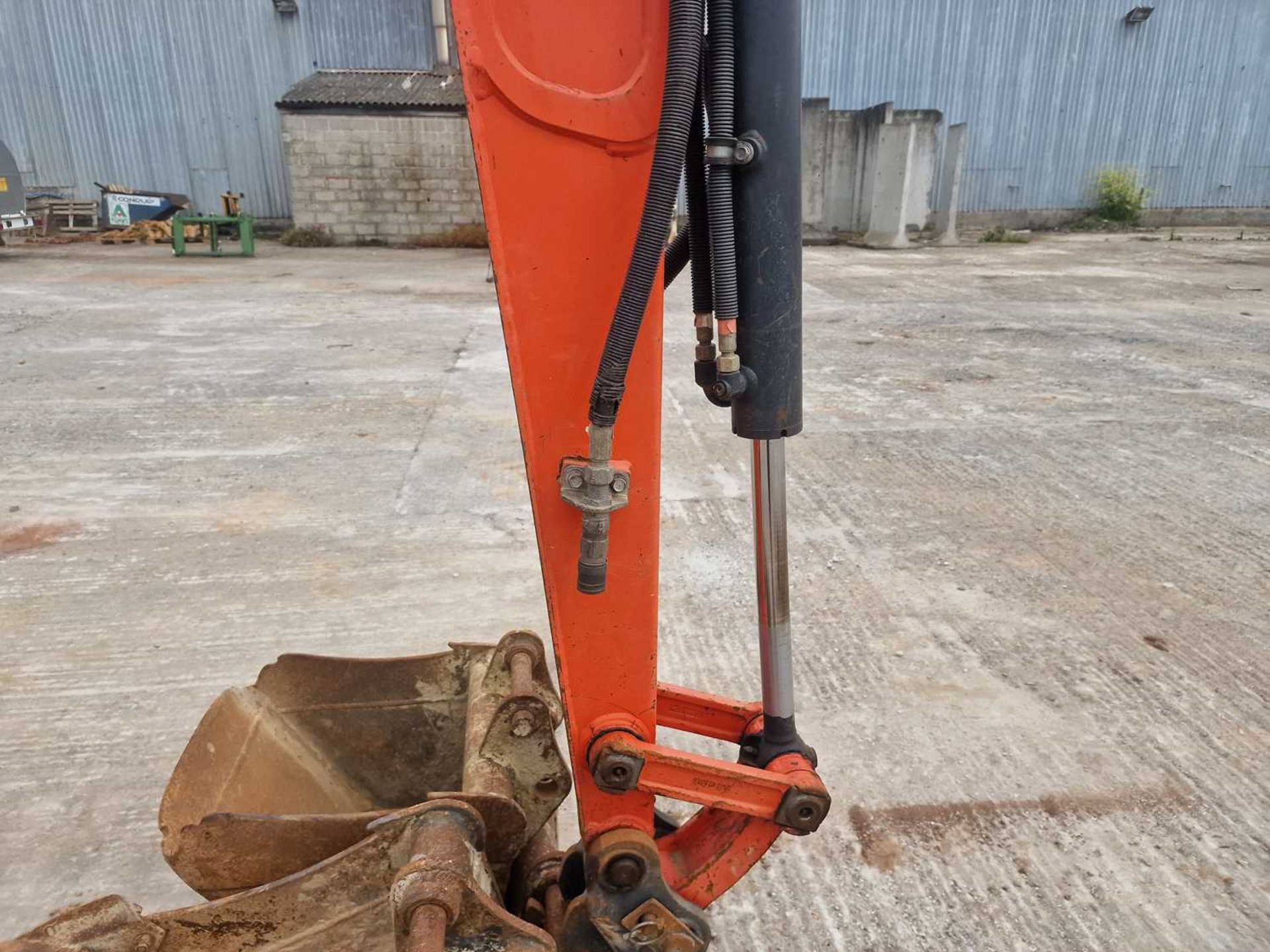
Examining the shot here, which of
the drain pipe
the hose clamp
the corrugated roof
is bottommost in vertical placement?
the hose clamp

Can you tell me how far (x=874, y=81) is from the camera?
17688 mm

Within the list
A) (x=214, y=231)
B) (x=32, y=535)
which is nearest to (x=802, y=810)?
(x=32, y=535)

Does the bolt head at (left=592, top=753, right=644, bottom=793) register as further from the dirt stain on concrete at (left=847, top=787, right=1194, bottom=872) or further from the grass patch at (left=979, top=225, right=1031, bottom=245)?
the grass patch at (left=979, top=225, right=1031, bottom=245)

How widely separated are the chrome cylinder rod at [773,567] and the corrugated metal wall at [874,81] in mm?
17743

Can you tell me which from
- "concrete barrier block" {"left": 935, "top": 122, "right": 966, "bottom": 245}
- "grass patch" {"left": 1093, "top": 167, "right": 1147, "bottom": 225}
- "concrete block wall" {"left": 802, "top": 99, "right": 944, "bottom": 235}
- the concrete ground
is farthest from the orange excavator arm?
"grass patch" {"left": 1093, "top": 167, "right": 1147, "bottom": 225}

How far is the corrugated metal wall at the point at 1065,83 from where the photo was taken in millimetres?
17500

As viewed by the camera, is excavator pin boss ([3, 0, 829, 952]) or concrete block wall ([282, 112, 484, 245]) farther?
concrete block wall ([282, 112, 484, 245])

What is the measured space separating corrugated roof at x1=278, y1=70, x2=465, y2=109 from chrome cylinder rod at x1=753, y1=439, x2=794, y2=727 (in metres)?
14.9

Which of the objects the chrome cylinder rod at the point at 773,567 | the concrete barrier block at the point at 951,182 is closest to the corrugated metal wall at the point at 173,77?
the concrete barrier block at the point at 951,182

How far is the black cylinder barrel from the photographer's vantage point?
44.7 inches

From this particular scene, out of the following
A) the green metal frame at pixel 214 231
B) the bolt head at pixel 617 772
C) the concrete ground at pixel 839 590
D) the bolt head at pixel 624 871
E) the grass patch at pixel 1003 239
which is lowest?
the concrete ground at pixel 839 590

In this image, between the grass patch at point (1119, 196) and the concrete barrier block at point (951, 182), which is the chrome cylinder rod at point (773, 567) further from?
the grass patch at point (1119, 196)

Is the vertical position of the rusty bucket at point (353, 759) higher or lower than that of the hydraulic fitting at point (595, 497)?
lower

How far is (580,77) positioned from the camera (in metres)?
1.12
